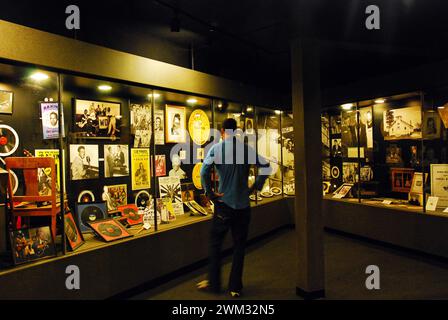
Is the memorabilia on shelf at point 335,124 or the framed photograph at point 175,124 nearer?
the framed photograph at point 175,124

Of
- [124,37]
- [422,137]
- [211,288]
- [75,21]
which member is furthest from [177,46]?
[422,137]

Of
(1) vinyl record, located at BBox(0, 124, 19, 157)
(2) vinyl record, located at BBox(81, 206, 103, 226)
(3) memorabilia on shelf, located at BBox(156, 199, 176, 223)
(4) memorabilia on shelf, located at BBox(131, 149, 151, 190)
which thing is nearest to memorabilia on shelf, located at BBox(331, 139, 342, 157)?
(3) memorabilia on shelf, located at BBox(156, 199, 176, 223)

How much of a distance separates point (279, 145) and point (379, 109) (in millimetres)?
2046

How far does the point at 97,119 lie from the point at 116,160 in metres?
0.57

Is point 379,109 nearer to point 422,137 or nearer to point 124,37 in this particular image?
point 422,137

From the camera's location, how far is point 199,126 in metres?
5.46

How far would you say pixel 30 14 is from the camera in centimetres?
333

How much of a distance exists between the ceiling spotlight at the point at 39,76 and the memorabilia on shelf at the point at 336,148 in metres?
5.40

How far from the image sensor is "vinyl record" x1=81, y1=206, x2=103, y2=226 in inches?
157

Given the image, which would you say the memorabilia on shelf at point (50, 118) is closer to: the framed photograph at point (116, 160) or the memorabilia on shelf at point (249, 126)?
the framed photograph at point (116, 160)

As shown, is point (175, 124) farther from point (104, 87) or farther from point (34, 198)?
point (34, 198)

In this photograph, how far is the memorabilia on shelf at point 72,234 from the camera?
335 centimetres

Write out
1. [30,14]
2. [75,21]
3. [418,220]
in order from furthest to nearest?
[418,220], [75,21], [30,14]

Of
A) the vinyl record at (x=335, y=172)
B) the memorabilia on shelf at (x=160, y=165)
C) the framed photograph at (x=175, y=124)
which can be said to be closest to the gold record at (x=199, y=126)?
the framed photograph at (x=175, y=124)
